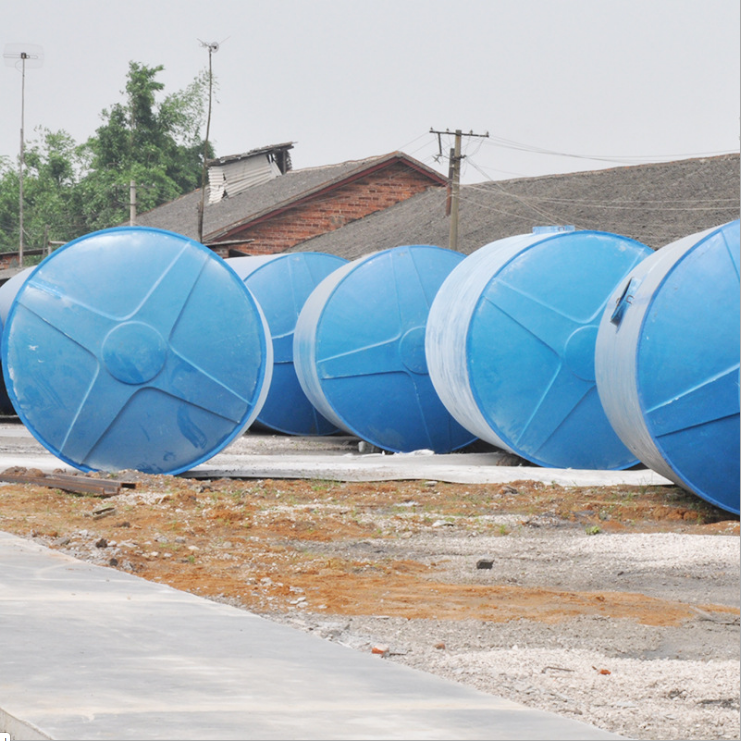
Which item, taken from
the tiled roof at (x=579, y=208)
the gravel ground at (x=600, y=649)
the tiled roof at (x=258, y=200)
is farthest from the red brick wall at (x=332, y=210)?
the gravel ground at (x=600, y=649)

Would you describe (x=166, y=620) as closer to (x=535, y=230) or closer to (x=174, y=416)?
(x=174, y=416)

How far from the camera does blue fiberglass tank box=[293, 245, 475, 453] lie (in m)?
13.8

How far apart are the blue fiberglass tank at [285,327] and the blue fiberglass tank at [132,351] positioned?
203 inches

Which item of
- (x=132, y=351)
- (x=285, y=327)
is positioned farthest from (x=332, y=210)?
(x=132, y=351)

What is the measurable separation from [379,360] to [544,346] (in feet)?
9.06

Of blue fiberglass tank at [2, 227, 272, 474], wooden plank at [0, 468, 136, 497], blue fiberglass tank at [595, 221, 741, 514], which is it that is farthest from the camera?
blue fiberglass tank at [2, 227, 272, 474]

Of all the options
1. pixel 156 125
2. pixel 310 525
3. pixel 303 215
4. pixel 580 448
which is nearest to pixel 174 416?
pixel 310 525

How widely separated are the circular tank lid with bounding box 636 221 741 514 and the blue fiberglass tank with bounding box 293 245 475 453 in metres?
5.29

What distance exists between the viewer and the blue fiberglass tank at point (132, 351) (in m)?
10.2

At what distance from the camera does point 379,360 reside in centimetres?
1374

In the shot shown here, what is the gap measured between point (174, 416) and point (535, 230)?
448cm

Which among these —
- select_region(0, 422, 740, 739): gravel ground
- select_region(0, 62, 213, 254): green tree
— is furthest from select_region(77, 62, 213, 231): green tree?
select_region(0, 422, 740, 739): gravel ground

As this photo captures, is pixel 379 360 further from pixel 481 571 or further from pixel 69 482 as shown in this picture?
pixel 481 571

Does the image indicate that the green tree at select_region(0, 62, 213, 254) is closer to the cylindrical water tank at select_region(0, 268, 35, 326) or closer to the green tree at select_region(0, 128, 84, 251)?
the green tree at select_region(0, 128, 84, 251)
